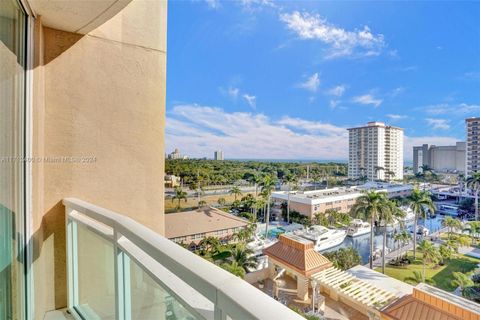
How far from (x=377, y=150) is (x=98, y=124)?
113ft

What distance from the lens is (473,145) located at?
16.8 meters

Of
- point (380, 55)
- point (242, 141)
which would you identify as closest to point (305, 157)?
point (242, 141)

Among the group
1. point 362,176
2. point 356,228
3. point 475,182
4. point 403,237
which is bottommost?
point 356,228

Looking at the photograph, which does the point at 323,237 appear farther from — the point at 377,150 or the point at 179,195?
the point at 377,150

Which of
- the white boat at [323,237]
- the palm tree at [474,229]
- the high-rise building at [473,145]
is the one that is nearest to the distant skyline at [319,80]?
the high-rise building at [473,145]

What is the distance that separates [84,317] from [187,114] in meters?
32.1

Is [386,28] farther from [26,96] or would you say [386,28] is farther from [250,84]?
[26,96]

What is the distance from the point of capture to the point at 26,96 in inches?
49.4

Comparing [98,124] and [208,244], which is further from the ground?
[98,124]

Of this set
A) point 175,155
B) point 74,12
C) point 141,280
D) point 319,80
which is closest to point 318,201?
point 175,155

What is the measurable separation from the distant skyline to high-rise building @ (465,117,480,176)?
7.71 meters

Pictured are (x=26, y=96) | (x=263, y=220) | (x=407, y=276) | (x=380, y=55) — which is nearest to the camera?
(x=26, y=96)

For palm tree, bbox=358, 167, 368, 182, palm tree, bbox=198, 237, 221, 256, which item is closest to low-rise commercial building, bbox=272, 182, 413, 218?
palm tree, bbox=198, 237, 221, 256

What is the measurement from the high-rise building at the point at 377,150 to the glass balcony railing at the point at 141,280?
34.3m
